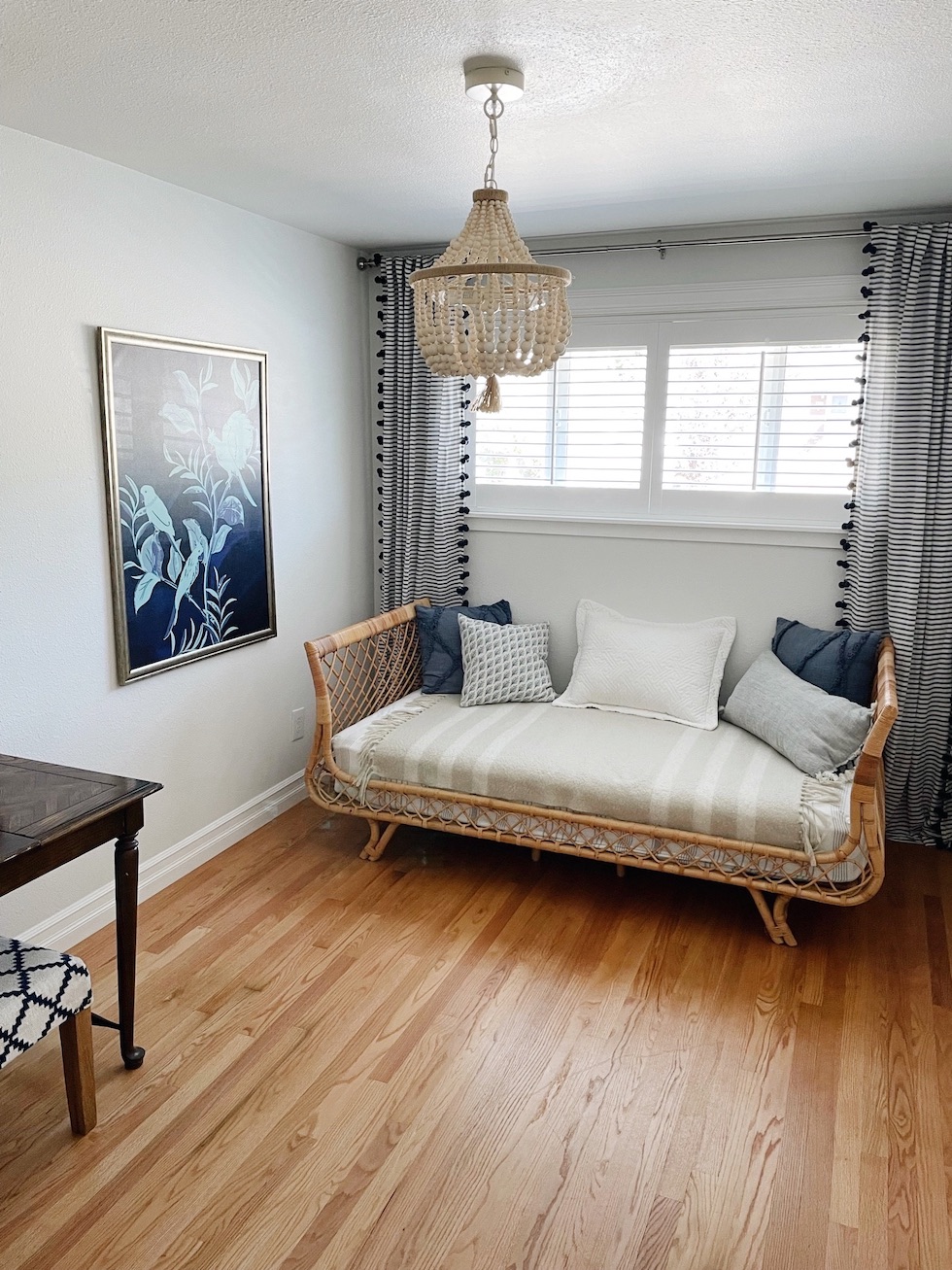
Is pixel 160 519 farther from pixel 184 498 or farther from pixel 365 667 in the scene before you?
pixel 365 667

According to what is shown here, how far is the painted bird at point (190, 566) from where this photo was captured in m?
3.19

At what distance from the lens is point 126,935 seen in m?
2.24

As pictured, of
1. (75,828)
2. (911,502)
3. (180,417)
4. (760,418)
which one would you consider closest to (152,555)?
(180,417)

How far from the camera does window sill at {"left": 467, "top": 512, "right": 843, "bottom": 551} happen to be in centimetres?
368

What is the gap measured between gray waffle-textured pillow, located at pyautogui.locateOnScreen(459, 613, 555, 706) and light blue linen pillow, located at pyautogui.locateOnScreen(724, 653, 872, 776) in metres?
0.79

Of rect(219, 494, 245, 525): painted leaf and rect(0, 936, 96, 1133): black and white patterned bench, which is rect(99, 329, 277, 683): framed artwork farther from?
rect(0, 936, 96, 1133): black and white patterned bench

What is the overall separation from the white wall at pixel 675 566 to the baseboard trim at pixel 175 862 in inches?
49.8

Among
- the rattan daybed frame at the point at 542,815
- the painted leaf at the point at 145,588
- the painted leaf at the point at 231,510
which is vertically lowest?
the rattan daybed frame at the point at 542,815

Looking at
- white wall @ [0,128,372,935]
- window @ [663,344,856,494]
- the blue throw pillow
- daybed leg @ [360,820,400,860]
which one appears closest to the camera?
white wall @ [0,128,372,935]

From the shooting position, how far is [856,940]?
2.95 meters

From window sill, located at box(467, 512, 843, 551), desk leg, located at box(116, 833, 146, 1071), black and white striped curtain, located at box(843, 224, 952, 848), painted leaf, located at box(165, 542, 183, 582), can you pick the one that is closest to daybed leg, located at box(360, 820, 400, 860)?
painted leaf, located at box(165, 542, 183, 582)

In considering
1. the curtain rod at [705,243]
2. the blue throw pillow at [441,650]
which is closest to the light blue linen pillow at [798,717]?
the blue throw pillow at [441,650]

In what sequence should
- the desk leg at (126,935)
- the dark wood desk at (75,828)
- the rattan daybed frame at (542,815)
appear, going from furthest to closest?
the rattan daybed frame at (542,815) → the desk leg at (126,935) → the dark wood desk at (75,828)

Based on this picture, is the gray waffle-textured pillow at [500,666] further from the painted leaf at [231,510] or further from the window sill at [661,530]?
the painted leaf at [231,510]
